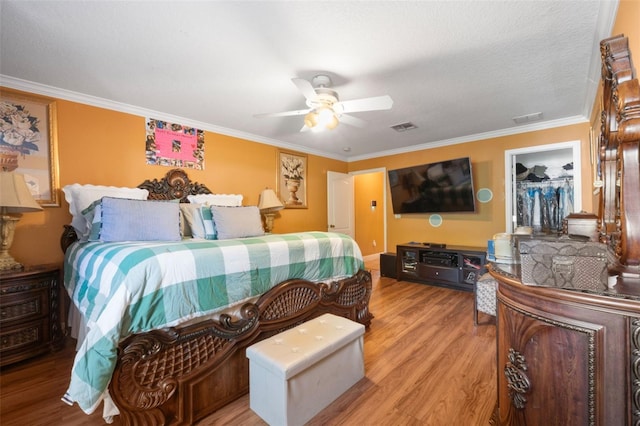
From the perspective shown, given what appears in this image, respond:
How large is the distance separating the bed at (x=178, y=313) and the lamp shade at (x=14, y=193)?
19.5 inches

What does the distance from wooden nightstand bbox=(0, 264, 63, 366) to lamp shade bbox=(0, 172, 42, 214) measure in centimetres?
52

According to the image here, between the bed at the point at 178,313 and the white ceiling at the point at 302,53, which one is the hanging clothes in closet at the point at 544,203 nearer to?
the white ceiling at the point at 302,53

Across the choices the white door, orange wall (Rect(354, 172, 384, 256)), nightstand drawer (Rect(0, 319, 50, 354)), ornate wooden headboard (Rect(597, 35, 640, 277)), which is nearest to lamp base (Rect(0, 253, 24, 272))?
nightstand drawer (Rect(0, 319, 50, 354))

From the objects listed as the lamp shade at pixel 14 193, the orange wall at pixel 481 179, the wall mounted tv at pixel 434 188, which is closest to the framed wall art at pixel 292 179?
the wall mounted tv at pixel 434 188

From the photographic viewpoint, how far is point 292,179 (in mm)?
4746

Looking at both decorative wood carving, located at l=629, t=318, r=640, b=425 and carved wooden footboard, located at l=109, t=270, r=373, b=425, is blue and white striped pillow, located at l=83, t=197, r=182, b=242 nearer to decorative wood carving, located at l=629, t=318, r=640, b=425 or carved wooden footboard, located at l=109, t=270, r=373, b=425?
carved wooden footboard, located at l=109, t=270, r=373, b=425

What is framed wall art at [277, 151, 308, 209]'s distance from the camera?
15.0ft

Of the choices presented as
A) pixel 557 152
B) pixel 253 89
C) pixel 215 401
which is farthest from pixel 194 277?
pixel 557 152

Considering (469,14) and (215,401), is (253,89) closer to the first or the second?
(469,14)

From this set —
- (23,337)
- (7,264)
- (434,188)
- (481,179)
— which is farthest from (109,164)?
(481,179)

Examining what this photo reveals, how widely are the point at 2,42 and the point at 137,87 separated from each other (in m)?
0.84

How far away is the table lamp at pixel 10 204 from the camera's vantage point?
2059 mm

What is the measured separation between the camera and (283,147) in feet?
15.0

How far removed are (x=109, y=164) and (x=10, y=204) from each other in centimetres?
99
